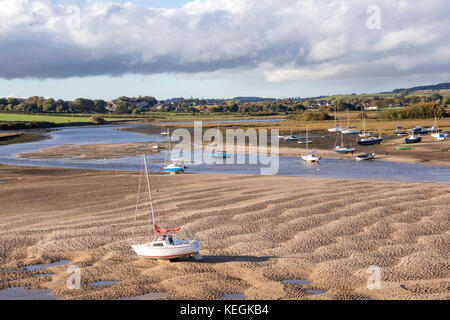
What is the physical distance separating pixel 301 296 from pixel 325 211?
13989 mm

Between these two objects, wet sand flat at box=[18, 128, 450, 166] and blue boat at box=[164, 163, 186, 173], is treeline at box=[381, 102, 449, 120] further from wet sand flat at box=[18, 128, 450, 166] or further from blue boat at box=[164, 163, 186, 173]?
blue boat at box=[164, 163, 186, 173]

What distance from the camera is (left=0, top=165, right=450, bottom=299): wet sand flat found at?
1962 cm

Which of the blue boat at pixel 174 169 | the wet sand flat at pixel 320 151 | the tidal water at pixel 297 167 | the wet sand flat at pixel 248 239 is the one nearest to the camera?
the wet sand flat at pixel 248 239

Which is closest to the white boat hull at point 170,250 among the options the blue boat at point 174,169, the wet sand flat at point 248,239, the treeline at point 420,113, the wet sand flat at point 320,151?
the wet sand flat at point 248,239

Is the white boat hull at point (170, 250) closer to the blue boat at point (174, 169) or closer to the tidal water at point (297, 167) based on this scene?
the tidal water at point (297, 167)

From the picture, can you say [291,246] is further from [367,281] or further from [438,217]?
[438,217]

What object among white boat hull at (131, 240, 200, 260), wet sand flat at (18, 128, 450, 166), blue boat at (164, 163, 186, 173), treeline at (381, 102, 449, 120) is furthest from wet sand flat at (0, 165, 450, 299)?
treeline at (381, 102, 449, 120)

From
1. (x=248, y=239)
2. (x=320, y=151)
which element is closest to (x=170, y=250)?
(x=248, y=239)

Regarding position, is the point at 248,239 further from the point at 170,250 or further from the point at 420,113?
the point at 420,113

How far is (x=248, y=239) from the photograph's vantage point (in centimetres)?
2608

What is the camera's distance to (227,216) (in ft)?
102

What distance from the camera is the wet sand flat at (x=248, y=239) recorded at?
19625 millimetres

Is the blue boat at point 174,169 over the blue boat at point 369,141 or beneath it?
beneath
